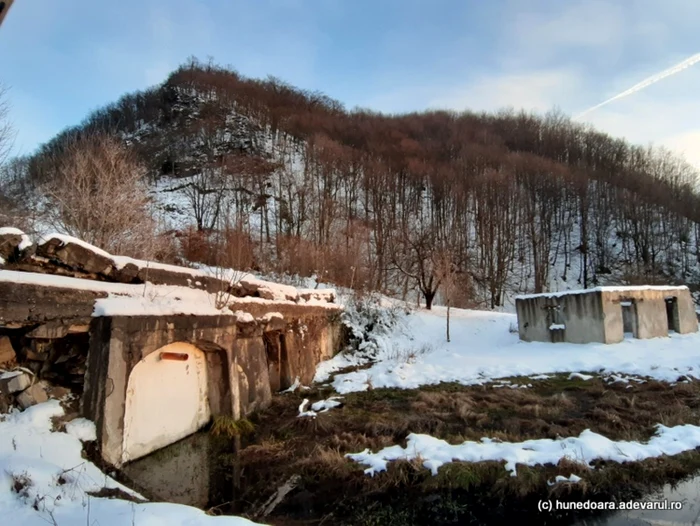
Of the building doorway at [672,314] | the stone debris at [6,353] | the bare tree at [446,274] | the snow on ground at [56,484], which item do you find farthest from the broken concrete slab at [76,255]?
the building doorway at [672,314]

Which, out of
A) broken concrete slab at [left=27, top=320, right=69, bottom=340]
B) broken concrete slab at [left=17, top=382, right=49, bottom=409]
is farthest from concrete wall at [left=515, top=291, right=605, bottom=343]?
broken concrete slab at [left=17, top=382, right=49, bottom=409]

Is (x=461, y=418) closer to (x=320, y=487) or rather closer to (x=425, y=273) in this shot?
(x=320, y=487)

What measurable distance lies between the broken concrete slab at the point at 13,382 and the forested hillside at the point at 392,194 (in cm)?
1469

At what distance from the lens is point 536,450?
6496 mm

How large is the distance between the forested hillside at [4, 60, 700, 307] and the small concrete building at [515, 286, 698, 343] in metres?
5.69

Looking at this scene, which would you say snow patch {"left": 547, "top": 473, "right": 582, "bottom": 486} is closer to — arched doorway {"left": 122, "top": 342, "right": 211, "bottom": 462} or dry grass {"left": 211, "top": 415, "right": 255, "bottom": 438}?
dry grass {"left": 211, "top": 415, "right": 255, "bottom": 438}

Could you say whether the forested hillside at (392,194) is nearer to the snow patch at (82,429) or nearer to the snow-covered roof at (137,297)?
the snow-covered roof at (137,297)

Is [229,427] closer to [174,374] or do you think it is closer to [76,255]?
[174,374]

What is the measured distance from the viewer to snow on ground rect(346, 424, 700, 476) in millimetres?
6156

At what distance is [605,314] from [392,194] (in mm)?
25875

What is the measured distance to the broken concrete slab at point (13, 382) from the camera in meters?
4.80

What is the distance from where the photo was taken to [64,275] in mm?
5895

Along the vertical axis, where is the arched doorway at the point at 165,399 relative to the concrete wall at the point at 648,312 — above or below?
below

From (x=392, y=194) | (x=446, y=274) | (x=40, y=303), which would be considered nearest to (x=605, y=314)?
(x=446, y=274)
